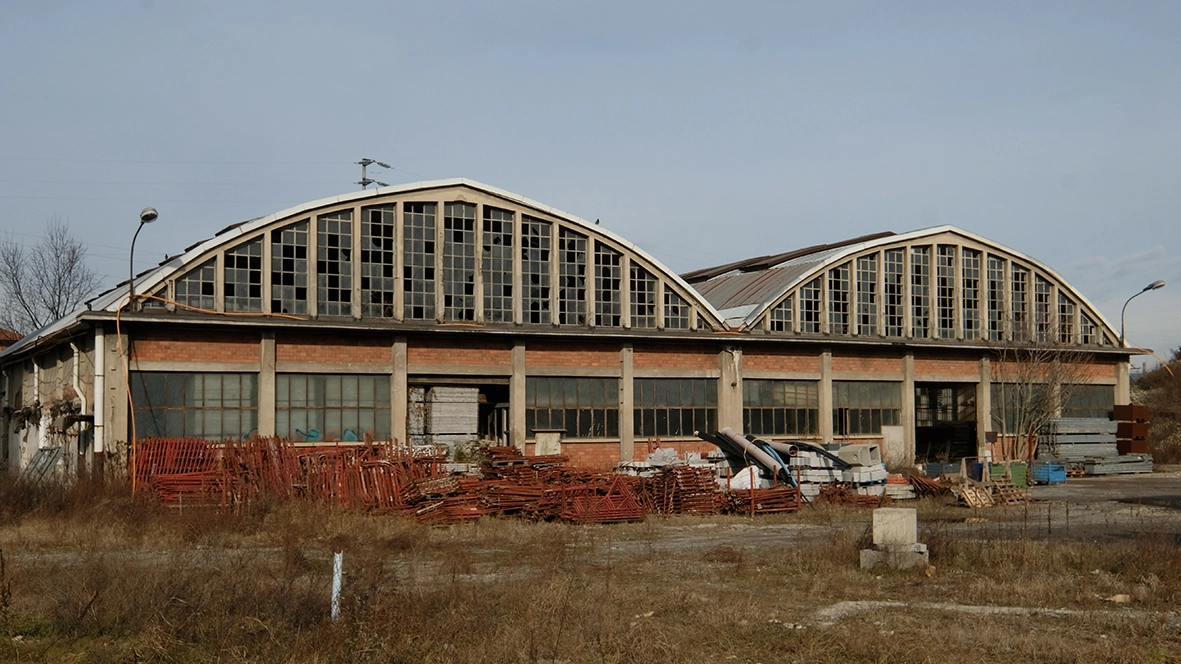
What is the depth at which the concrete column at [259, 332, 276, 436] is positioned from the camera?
27.8 meters

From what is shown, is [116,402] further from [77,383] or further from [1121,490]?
[1121,490]

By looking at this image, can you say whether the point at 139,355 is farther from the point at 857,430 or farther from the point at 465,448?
the point at 857,430

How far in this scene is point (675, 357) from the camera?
33.7 m

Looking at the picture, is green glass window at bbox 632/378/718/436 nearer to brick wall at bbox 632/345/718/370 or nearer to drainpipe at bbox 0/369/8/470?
brick wall at bbox 632/345/718/370

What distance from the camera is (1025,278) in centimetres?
4003

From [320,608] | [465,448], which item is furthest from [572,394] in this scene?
[320,608]

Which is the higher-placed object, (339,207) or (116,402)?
(339,207)

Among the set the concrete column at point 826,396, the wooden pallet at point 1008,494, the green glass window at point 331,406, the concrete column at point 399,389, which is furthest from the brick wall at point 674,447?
the wooden pallet at point 1008,494

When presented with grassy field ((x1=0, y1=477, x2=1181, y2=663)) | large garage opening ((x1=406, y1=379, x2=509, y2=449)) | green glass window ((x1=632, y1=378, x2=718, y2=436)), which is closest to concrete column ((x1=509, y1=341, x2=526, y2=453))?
large garage opening ((x1=406, y1=379, x2=509, y2=449))

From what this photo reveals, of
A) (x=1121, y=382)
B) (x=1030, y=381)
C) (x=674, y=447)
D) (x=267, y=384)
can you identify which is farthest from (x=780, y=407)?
(x=1121, y=382)

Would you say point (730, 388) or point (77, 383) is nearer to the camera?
point (77, 383)

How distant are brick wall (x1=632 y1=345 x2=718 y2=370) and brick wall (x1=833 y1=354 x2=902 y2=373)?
16.4ft

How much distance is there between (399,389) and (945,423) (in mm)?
22495

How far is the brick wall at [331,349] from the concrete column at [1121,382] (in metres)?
29.6
